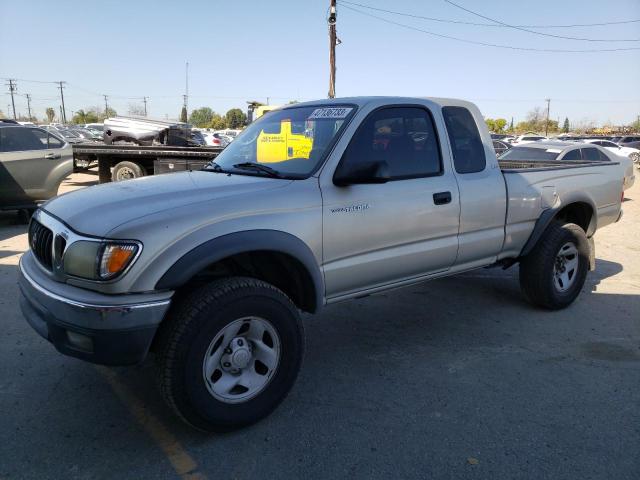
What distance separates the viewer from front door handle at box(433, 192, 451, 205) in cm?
366

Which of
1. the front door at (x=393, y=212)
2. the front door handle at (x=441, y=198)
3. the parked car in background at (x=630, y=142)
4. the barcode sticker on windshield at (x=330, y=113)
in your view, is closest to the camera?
the front door at (x=393, y=212)

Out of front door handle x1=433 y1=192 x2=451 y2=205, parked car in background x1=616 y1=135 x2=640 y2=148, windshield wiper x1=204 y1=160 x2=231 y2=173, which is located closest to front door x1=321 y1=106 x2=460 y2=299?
front door handle x1=433 y1=192 x2=451 y2=205

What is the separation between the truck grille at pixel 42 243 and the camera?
111 inches

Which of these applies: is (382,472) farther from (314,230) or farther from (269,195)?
(269,195)

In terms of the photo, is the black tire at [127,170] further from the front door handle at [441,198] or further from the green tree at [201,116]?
the green tree at [201,116]

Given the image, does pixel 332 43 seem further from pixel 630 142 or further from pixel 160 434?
pixel 630 142

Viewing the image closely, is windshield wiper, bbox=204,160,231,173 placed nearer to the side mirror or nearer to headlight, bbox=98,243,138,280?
the side mirror

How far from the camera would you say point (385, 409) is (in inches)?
123

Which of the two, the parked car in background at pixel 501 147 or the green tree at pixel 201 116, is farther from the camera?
the green tree at pixel 201 116

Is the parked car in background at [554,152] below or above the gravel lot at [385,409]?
above

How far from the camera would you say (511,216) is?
4.27 metres

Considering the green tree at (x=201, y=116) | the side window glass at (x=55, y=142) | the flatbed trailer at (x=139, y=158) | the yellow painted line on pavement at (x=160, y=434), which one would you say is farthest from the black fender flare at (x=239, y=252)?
the green tree at (x=201, y=116)

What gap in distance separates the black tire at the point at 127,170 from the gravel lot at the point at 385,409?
7344 mm

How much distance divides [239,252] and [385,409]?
1.36 meters
